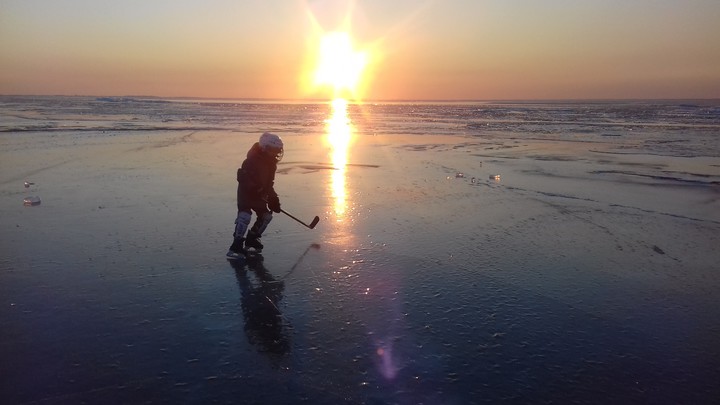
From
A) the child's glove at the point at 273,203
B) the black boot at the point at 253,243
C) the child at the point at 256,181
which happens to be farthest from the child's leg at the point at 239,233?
the child's glove at the point at 273,203

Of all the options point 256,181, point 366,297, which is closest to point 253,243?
point 256,181

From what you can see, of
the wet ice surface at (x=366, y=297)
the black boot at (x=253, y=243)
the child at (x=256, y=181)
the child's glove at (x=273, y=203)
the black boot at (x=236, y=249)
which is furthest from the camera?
the child's glove at (x=273, y=203)

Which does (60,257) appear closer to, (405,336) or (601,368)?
(405,336)

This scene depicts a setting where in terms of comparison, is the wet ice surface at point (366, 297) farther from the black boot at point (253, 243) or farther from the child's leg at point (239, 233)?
the child's leg at point (239, 233)

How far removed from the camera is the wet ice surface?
3.54m

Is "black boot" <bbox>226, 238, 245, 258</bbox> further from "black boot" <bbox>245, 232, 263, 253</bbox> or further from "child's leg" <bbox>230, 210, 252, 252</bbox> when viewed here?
"black boot" <bbox>245, 232, 263, 253</bbox>

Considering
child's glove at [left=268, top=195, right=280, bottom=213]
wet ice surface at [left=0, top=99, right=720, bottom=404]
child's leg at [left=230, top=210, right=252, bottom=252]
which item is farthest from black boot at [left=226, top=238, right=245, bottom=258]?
child's glove at [left=268, top=195, right=280, bottom=213]

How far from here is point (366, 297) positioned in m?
5.02

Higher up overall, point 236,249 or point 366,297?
point 236,249

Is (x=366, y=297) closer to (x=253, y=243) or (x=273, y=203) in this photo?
(x=253, y=243)

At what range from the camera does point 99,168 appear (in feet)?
43.2

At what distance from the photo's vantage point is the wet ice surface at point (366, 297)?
354 cm

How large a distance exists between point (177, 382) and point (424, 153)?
15013mm

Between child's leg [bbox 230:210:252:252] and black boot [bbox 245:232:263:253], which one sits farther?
black boot [bbox 245:232:263:253]
